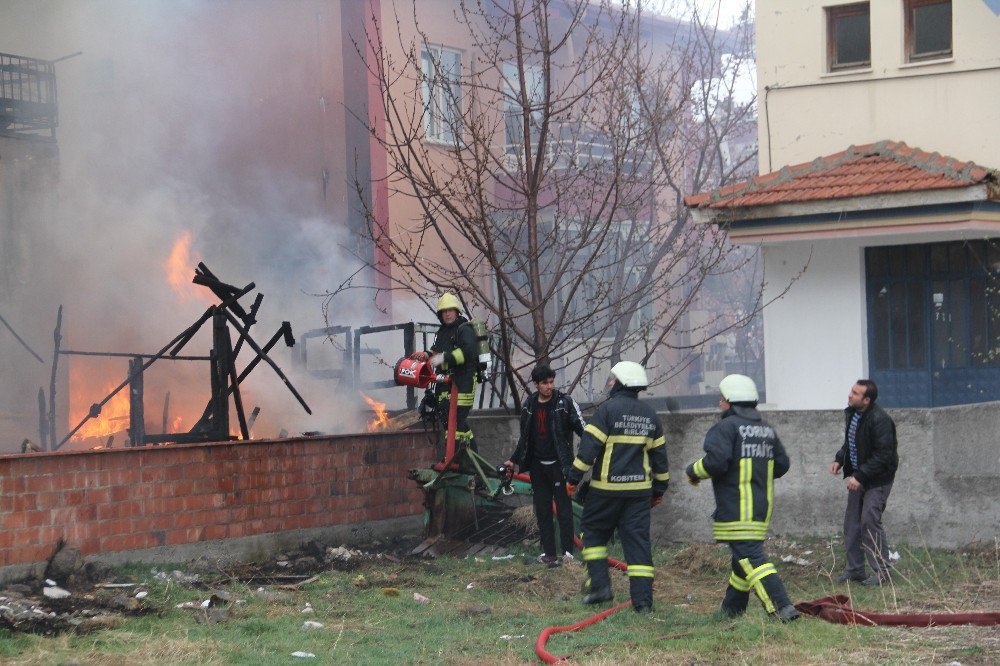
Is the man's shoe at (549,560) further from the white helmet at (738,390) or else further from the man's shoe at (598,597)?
the white helmet at (738,390)

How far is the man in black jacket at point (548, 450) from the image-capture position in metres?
9.62

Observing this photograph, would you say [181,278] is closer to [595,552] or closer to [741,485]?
[595,552]

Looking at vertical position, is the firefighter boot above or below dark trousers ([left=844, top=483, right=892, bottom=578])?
below

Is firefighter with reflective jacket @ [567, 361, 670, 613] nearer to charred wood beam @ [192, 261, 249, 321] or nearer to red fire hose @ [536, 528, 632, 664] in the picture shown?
red fire hose @ [536, 528, 632, 664]

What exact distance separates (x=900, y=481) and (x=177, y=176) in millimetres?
13838

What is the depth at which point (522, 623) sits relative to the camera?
7629mm

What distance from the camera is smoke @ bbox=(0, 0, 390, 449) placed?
61.5ft

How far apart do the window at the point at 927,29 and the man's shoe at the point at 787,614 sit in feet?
25.5

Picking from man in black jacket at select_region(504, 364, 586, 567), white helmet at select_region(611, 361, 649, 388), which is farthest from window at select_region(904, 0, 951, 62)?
white helmet at select_region(611, 361, 649, 388)

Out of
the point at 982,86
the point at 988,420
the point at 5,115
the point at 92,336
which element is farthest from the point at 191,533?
the point at 5,115

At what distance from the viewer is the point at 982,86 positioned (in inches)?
481

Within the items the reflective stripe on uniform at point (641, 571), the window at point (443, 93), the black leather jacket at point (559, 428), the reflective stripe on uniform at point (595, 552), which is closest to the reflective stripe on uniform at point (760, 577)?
the reflective stripe on uniform at point (641, 571)

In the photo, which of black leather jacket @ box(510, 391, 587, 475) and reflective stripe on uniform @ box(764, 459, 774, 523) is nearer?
reflective stripe on uniform @ box(764, 459, 774, 523)

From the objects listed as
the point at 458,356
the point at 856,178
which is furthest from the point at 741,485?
the point at 856,178
